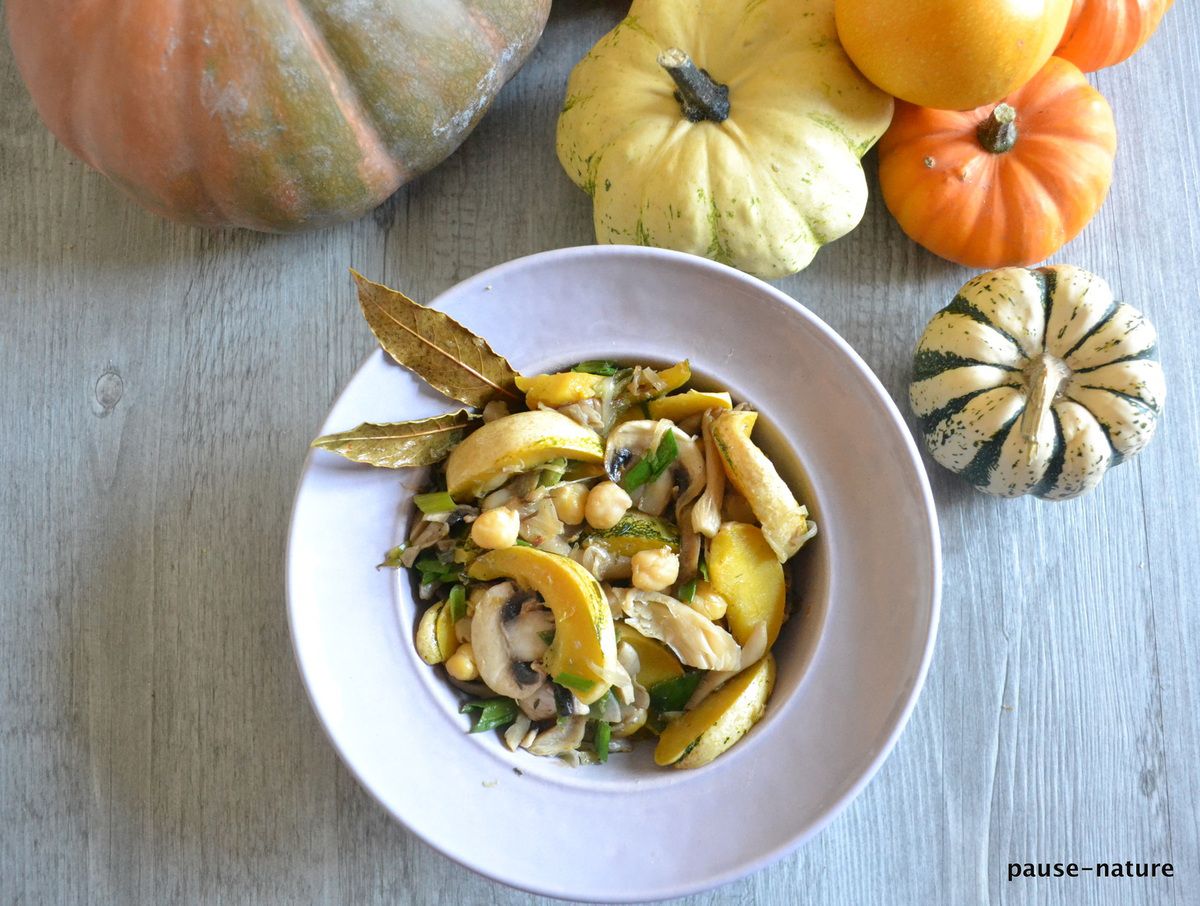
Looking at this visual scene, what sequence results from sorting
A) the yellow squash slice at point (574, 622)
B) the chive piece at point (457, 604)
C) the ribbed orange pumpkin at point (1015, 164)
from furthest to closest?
the ribbed orange pumpkin at point (1015, 164), the chive piece at point (457, 604), the yellow squash slice at point (574, 622)

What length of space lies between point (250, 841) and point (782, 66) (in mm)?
1330

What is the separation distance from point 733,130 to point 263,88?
60cm

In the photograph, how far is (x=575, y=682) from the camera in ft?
3.73

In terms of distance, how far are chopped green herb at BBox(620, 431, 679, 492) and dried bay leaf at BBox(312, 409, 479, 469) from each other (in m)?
0.21

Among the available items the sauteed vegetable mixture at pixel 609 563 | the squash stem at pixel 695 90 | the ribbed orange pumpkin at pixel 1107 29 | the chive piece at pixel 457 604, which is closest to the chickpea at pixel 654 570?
the sauteed vegetable mixture at pixel 609 563

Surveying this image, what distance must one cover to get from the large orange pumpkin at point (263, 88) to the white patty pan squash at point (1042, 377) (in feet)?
2.44

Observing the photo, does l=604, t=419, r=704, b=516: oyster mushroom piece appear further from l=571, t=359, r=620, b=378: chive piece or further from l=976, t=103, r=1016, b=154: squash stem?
l=976, t=103, r=1016, b=154: squash stem

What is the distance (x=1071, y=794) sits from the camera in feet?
4.64

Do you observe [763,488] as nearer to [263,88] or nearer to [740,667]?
[740,667]

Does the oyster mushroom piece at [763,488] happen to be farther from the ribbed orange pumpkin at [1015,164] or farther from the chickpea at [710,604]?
the ribbed orange pumpkin at [1015,164]

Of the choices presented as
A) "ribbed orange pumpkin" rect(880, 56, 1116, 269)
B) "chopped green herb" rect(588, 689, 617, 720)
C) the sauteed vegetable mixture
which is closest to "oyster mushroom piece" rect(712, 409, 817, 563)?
the sauteed vegetable mixture

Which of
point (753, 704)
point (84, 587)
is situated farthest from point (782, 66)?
point (84, 587)

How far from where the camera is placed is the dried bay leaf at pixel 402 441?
1138 millimetres

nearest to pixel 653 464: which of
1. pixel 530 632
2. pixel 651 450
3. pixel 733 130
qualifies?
pixel 651 450
